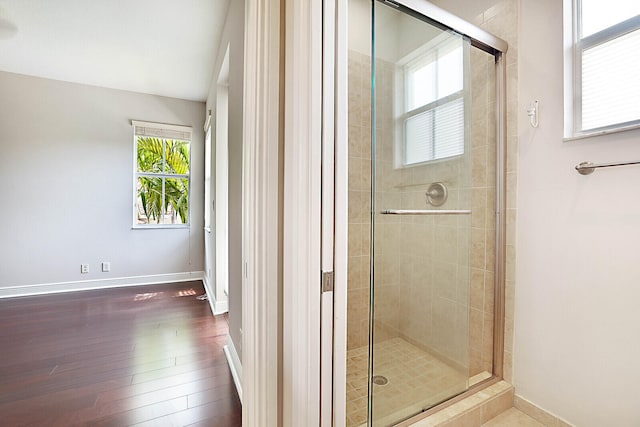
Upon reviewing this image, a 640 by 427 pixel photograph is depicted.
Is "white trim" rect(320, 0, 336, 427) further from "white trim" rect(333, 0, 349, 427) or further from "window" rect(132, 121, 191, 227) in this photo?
"window" rect(132, 121, 191, 227)

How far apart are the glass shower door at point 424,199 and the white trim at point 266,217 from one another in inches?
24.9

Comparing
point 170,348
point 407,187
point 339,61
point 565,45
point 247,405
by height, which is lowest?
point 170,348

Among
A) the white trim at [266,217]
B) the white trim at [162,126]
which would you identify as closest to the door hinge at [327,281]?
the white trim at [266,217]

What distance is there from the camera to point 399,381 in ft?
4.72

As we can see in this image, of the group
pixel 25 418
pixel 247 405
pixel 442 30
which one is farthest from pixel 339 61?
pixel 25 418

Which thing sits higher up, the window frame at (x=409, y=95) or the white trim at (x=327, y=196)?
the window frame at (x=409, y=95)

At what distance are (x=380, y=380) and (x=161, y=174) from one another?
4524mm

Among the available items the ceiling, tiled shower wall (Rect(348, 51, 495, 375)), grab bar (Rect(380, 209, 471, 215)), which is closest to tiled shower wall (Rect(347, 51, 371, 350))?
tiled shower wall (Rect(348, 51, 495, 375))

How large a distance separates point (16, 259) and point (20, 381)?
8.94 feet

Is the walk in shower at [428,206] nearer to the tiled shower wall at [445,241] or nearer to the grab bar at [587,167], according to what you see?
the tiled shower wall at [445,241]

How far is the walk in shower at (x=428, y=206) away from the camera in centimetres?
146

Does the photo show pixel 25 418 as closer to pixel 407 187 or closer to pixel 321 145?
pixel 321 145

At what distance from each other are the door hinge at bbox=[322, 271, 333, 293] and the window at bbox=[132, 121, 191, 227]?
439cm

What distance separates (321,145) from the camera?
0.90 meters
